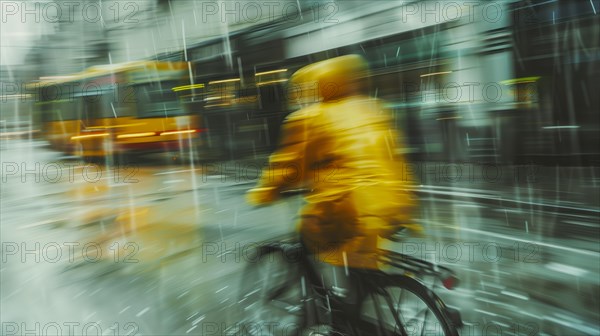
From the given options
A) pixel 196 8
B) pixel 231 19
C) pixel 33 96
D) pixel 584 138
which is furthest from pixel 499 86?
pixel 33 96

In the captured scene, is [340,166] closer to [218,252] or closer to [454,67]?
[218,252]

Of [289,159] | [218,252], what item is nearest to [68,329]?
[218,252]

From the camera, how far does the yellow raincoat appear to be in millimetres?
2199

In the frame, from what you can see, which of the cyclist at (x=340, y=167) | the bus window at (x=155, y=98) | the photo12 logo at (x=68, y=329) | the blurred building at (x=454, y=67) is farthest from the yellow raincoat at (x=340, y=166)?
the bus window at (x=155, y=98)

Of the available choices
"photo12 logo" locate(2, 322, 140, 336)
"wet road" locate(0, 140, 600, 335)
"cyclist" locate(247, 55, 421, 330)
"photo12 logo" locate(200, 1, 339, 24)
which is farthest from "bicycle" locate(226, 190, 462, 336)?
Answer: "photo12 logo" locate(200, 1, 339, 24)

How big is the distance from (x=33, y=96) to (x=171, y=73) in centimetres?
582

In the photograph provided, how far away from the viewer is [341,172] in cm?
222

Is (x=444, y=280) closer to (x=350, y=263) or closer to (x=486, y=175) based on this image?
(x=350, y=263)

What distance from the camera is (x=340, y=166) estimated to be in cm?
223

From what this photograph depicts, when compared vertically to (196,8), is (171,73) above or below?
below

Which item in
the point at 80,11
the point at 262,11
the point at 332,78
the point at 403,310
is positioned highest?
the point at 80,11

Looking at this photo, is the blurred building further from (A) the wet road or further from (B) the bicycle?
(B) the bicycle

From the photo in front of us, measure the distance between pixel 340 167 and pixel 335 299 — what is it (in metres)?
0.68

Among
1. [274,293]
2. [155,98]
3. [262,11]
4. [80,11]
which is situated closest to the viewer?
[274,293]
